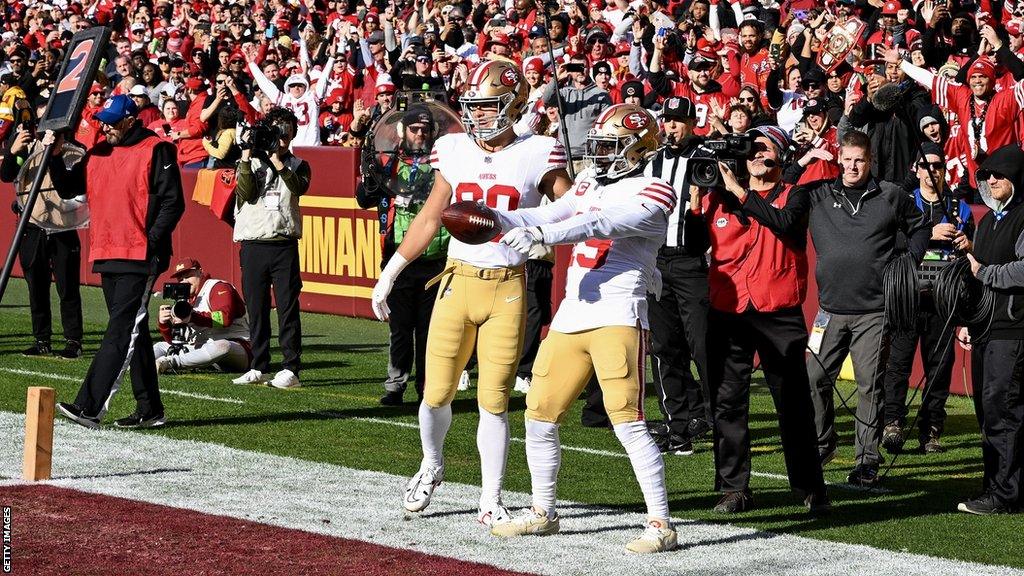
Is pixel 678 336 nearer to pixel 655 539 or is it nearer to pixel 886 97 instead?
pixel 886 97

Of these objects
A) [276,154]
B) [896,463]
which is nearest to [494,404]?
[896,463]

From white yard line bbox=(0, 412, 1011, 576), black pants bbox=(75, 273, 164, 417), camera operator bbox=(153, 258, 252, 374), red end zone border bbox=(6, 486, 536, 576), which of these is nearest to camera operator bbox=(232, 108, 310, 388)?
camera operator bbox=(153, 258, 252, 374)

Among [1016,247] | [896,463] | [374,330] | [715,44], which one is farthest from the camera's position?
[715,44]

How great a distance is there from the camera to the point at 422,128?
9.16 metres

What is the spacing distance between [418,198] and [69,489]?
324cm

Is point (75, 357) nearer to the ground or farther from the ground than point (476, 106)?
nearer to the ground

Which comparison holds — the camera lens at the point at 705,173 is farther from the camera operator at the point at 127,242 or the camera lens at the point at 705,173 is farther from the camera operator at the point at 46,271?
the camera operator at the point at 46,271

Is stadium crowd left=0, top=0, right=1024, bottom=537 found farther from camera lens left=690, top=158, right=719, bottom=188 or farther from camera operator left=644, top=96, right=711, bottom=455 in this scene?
camera lens left=690, top=158, right=719, bottom=188

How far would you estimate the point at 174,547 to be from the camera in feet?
21.2

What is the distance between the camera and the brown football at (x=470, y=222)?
619cm

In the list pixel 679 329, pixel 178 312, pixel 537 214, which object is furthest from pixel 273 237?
pixel 537 214

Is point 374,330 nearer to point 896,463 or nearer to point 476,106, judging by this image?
point 896,463

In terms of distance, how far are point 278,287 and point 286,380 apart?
0.71 m

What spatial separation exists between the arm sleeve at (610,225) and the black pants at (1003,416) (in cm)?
202
